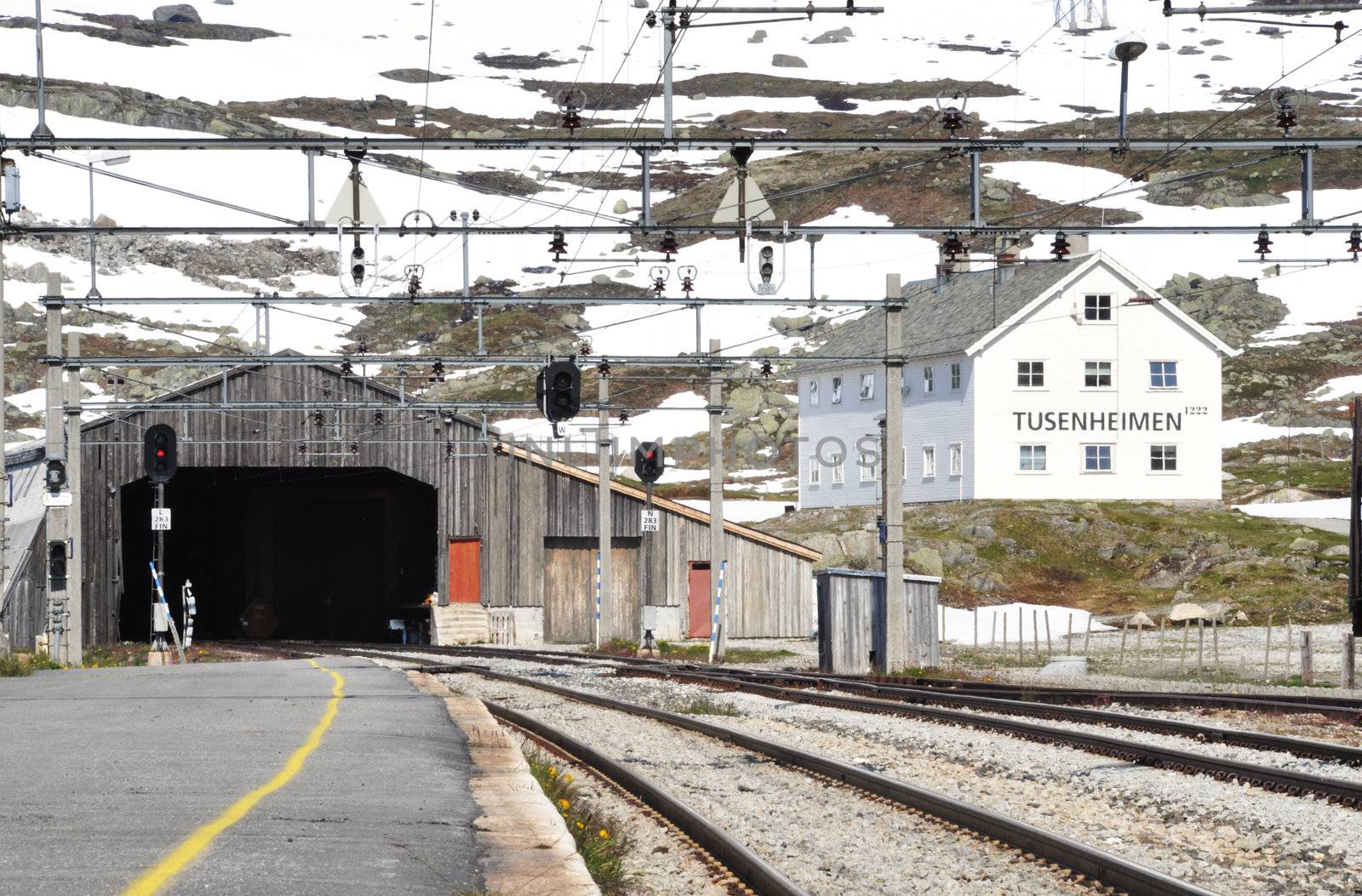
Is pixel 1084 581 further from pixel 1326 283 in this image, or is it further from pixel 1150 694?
pixel 1326 283

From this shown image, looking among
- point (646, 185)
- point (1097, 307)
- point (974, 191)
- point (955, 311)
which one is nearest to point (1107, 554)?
point (1097, 307)

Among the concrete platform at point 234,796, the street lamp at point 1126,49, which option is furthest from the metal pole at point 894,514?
the concrete platform at point 234,796

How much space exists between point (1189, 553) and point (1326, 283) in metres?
81.1

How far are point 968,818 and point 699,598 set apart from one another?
41635mm

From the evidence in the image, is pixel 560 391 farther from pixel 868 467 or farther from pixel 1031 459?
pixel 868 467

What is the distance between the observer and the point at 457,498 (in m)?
51.3

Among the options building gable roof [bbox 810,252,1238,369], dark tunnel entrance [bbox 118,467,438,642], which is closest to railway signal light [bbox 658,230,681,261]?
dark tunnel entrance [bbox 118,467,438,642]

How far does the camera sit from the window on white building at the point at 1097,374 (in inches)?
2842

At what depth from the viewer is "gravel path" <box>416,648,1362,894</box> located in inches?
401

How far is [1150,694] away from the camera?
73.7 ft

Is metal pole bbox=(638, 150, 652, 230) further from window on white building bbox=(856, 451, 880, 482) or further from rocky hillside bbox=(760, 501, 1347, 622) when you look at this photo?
window on white building bbox=(856, 451, 880, 482)

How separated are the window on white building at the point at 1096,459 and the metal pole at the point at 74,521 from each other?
44.1m

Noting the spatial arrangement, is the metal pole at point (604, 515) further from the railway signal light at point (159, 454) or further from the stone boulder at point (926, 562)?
the stone boulder at point (926, 562)

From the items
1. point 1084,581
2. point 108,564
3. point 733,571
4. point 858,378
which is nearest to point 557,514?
point 733,571
